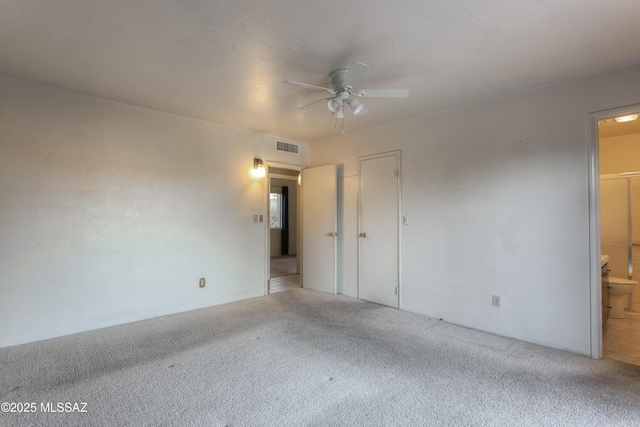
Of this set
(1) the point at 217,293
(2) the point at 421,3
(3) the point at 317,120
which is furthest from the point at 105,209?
(2) the point at 421,3

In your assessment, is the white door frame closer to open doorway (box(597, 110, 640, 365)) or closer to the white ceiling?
the white ceiling

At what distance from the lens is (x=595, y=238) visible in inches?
105

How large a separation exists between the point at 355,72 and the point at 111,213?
296 centimetres

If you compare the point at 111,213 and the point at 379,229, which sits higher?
the point at 111,213

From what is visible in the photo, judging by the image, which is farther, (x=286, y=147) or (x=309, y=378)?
(x=286, y=147)

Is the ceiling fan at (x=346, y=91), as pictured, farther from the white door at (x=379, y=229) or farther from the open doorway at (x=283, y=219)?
the open doorway at (x=283, y=219)

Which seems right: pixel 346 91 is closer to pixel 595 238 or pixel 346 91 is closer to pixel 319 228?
pixel 595 238

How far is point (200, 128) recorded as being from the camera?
13.3ft

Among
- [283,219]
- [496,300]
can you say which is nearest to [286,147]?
[496,300]

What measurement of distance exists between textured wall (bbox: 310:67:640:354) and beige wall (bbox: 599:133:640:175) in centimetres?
239

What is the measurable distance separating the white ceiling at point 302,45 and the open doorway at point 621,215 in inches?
82.5

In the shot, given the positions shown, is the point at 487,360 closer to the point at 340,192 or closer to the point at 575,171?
the point at 575,171

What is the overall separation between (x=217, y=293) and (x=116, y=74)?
2.80m

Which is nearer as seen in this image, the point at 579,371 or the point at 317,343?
the point at 579,371
